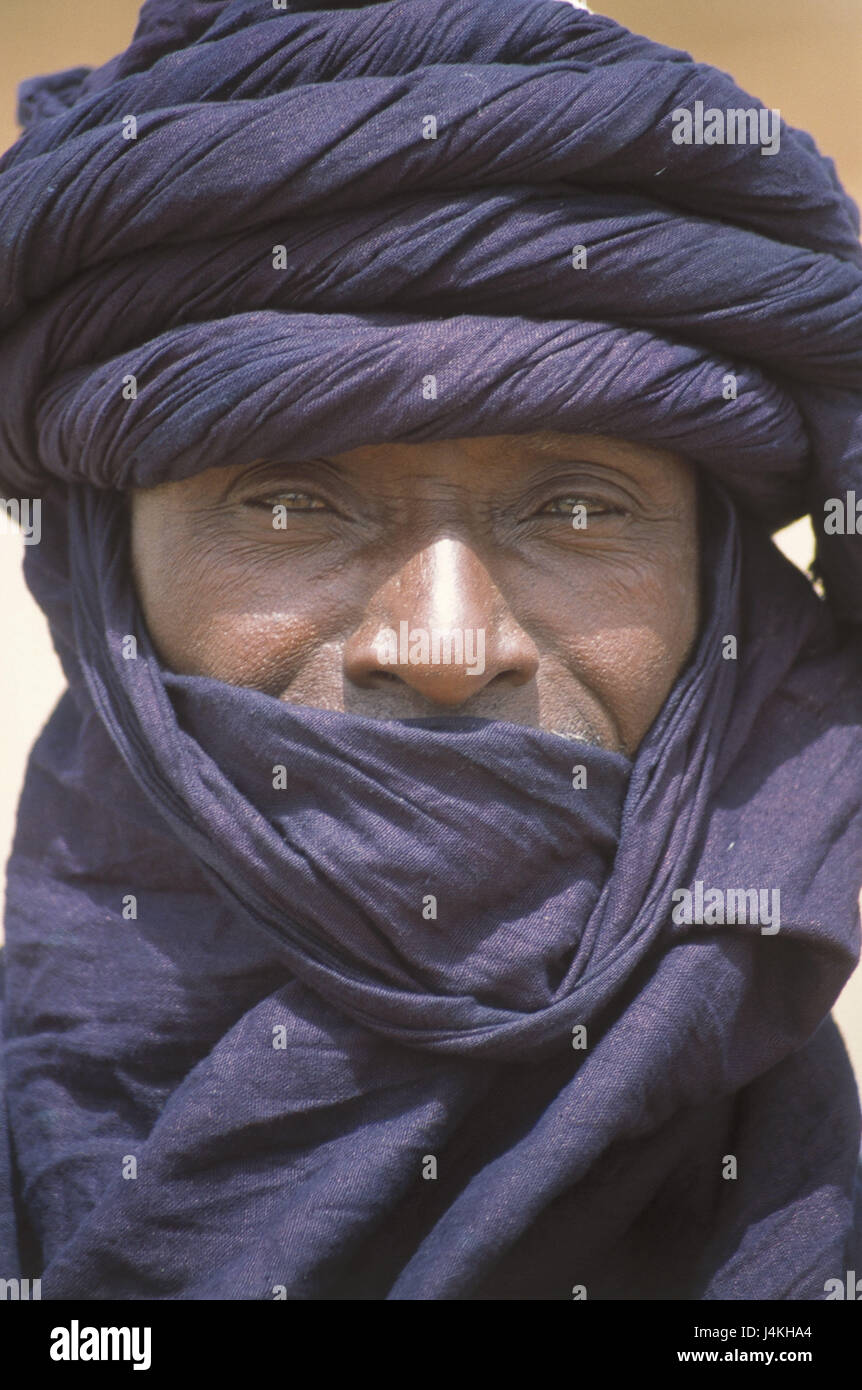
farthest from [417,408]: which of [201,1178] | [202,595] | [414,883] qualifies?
[201,1178]

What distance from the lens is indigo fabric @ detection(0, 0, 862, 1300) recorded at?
1460 millimetres

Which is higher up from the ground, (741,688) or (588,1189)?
(741,688)

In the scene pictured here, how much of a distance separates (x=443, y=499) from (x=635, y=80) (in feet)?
1.49

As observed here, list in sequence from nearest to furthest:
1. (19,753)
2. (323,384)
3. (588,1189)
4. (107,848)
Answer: (323,384) < (588,1189) < (107,848) < (19,753)

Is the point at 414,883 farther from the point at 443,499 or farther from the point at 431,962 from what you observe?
the point at 443,499

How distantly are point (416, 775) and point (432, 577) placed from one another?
203mm

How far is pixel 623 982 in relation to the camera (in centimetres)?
150

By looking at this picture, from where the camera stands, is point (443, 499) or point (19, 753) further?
point (19, 753)
